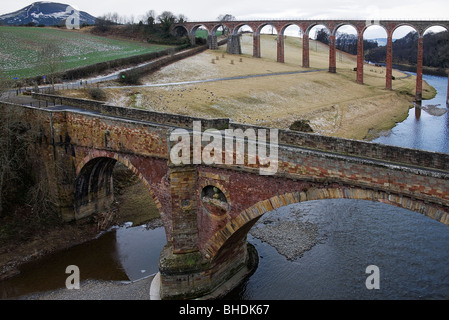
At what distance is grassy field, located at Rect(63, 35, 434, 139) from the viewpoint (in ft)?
120

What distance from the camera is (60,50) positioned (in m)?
43.0

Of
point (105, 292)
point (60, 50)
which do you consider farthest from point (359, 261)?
point (60, 50)

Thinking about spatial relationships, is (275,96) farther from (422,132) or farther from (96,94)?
(96,94)

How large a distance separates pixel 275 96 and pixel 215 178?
3226 cm

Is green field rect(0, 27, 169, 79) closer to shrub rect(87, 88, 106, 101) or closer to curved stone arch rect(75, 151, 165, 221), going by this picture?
shrub rect(87, 88, 106, 101)

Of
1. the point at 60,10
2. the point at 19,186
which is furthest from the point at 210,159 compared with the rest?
the point at 60,10

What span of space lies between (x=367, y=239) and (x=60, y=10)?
581 ft

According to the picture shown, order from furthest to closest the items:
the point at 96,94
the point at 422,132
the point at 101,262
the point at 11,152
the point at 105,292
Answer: the point at 422,132
the point at 96,94
the point at 11,152
the point at 101,262
the point at 105,292

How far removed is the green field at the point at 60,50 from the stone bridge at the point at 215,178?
740 inches

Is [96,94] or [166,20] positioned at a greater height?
[166,20]
